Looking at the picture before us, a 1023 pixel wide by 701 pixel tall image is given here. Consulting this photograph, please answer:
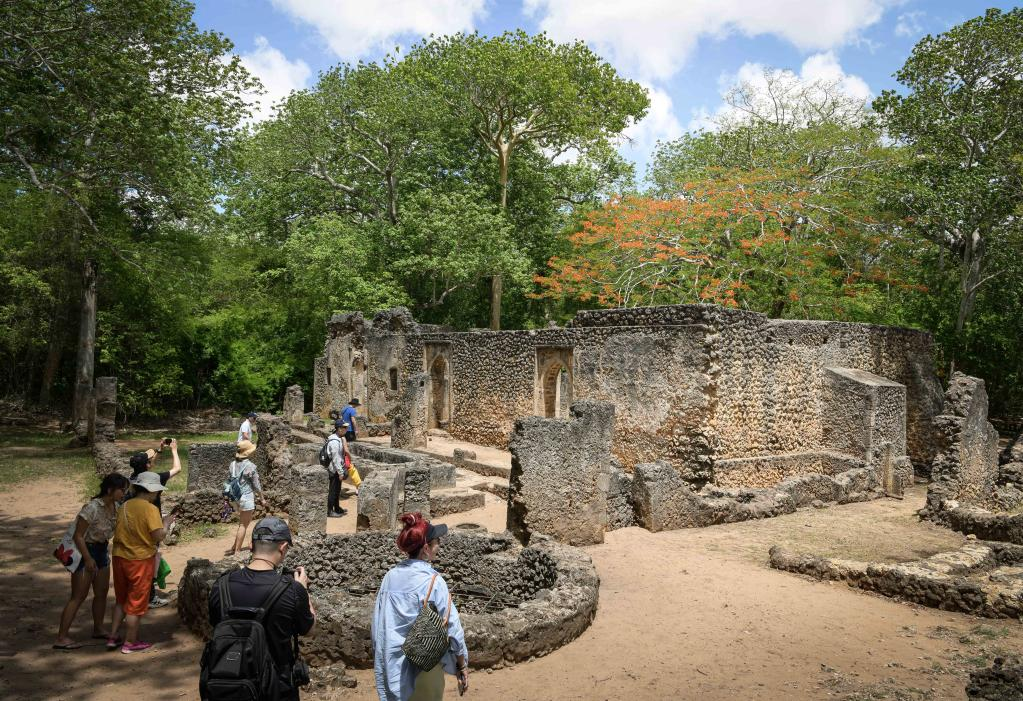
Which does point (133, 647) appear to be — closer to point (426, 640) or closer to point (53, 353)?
point (426, 640)

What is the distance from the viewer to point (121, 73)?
10945mm

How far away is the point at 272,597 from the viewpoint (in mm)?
3457

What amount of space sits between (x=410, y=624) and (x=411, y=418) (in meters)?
13.1

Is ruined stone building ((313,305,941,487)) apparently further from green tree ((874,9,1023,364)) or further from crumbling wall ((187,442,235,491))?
crumbling wall ((187,442,235,491))

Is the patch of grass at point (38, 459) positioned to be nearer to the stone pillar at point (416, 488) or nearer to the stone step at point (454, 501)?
the stone step at point (454, 501)

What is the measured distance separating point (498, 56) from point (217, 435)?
Answer: 15.8 meters

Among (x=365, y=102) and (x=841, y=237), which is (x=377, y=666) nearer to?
(x=841, y=237)

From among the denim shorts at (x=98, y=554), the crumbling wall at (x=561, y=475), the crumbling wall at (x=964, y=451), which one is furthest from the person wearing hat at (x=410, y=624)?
the crumbling wall at (x=964, y=451)

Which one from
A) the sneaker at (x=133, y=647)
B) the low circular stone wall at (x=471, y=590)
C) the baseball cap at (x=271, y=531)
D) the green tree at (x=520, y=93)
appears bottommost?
the sneaker at (x=133, y=647)

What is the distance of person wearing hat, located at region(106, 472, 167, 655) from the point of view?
5.66 m

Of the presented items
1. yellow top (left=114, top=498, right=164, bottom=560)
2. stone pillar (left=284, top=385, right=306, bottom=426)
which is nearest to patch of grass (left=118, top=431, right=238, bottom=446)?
stone pillar (left=284, top=385, right=306, bottom=426)

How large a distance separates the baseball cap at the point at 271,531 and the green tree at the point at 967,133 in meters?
19.4

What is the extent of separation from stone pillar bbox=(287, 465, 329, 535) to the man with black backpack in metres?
5.64

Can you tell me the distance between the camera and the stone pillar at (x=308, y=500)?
918cm
